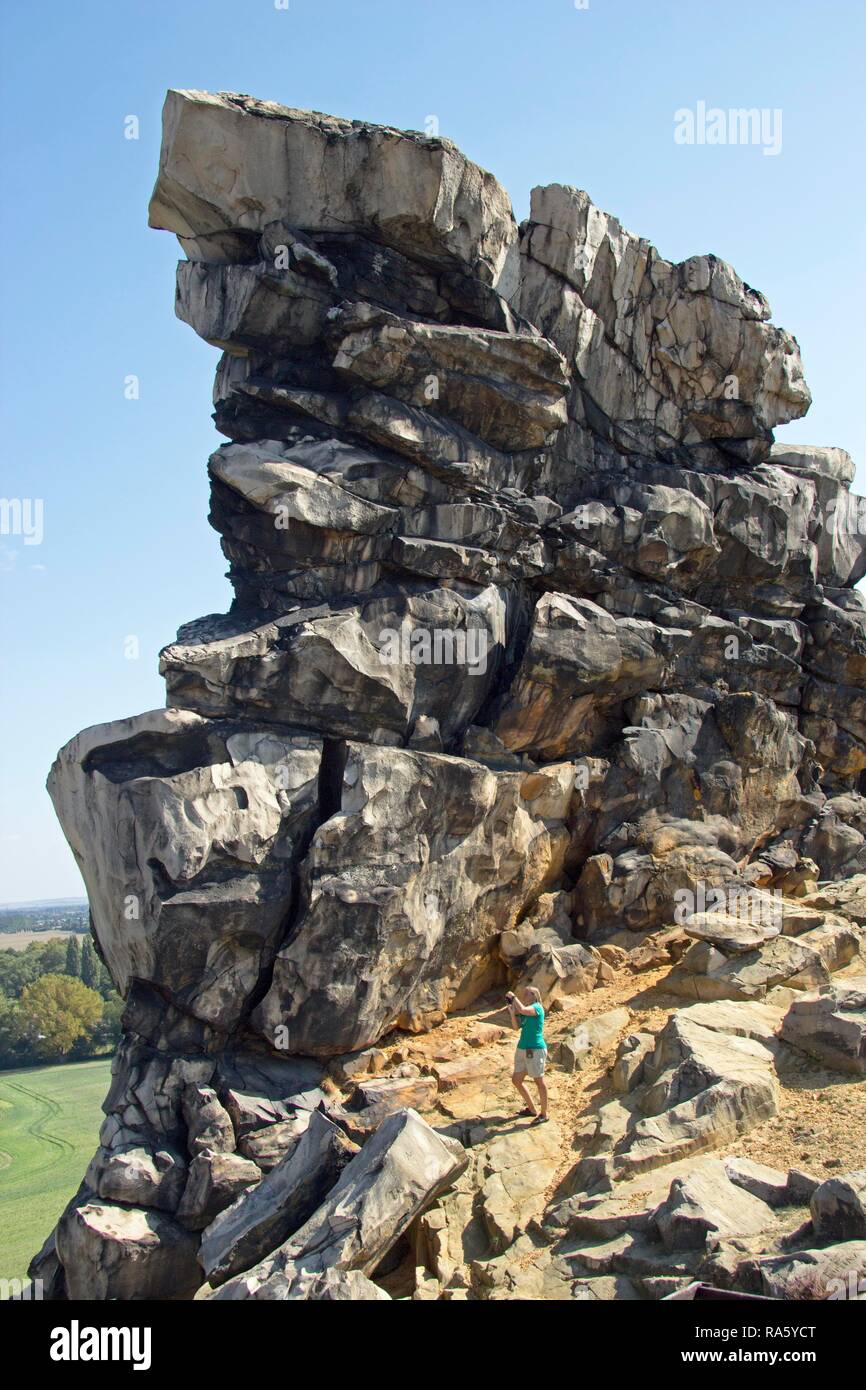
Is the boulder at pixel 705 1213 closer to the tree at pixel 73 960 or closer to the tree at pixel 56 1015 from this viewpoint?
the tree at pixel 56 1015

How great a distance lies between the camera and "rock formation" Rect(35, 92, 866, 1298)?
1408 cm

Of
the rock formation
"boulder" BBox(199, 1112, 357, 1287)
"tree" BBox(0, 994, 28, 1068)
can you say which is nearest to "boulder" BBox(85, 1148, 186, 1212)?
the rock formation

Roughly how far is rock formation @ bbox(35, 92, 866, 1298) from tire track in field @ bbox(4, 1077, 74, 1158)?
39.3 m

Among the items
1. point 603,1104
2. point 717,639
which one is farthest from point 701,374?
point 603,1104

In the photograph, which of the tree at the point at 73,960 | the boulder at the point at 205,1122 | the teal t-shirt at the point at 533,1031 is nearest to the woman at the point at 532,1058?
the teal t-shirt at the point at 533,1031

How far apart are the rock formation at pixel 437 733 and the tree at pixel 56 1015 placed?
5695 centimetres

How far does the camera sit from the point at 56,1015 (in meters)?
68.0

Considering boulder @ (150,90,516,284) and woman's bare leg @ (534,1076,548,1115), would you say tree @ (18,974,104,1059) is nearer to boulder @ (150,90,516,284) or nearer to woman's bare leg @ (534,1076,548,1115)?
boulder @ (150,90,516,284)

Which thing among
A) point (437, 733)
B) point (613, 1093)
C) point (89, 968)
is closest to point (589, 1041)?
point (613, 1093)

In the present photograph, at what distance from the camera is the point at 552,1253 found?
10.9 m

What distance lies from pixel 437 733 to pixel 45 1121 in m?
46.1

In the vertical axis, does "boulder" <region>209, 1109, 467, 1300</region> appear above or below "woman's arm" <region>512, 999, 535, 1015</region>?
below

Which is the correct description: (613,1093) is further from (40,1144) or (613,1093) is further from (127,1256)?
(40,1144)

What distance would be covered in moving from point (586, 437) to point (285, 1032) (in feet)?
48.5
